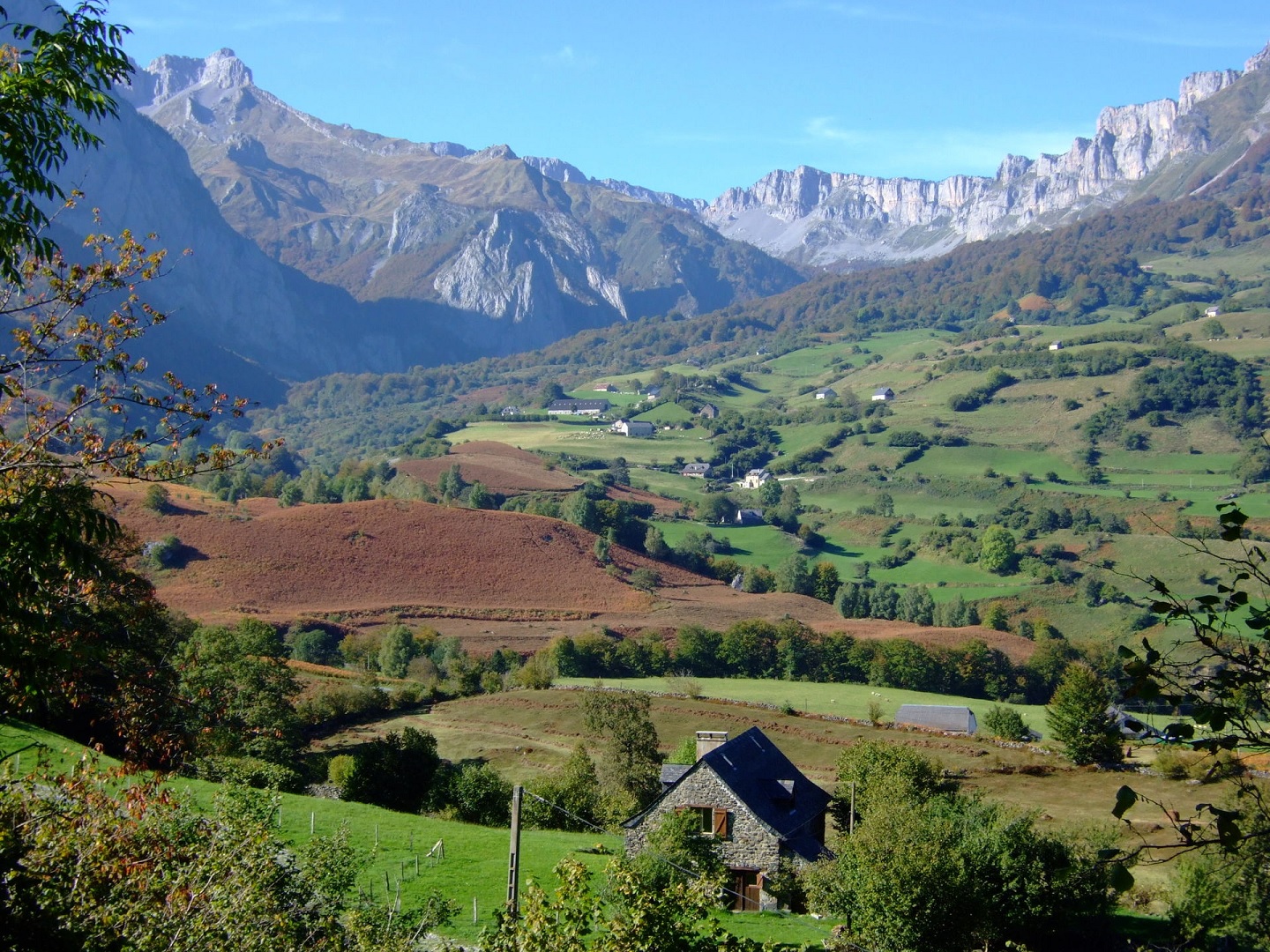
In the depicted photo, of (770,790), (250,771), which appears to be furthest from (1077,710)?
(250,771)

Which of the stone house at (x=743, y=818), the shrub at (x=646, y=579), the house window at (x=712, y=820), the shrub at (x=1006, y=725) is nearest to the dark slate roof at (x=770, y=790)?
the stone house at (x=743, y=818)

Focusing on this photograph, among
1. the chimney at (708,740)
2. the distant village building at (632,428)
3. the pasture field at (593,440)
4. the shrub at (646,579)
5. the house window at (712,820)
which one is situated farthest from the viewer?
the distant village building at (632,428)

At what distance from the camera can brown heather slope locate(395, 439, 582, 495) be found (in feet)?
412

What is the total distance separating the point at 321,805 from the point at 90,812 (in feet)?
69.7

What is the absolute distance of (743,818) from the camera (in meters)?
31.2

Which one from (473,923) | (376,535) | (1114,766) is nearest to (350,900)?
(473,923)

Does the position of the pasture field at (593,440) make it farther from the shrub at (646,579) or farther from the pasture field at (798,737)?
the pasture field at (798,737)

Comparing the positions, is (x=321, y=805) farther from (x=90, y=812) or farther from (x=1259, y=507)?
(x=1259, y=507)

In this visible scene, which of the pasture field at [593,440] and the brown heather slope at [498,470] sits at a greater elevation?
the pasture field at [593,440]

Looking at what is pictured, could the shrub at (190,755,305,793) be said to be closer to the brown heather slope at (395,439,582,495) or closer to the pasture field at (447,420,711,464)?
the brown heather slope at (395,439,582,495)

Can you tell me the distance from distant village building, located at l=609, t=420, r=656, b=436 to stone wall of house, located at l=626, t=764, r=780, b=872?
150042 millimetres

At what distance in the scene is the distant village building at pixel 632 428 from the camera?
18250cm

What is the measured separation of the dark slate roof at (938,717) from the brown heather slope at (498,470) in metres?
68.8

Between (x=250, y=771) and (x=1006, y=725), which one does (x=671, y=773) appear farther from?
(x=1006, y=725)
